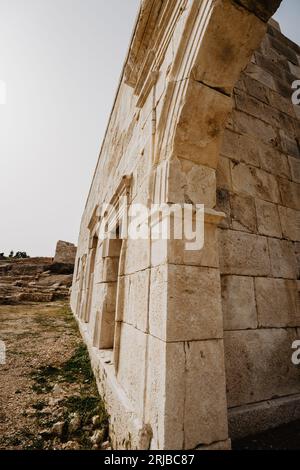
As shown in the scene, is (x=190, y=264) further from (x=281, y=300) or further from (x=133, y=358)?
(x=281, y=300)

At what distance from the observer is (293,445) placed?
1.58 m

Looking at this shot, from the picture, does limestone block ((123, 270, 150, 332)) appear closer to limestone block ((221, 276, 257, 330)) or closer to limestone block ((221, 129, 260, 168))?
limestone block ((221, 276, 257, 330))

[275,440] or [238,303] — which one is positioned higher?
[238,303]

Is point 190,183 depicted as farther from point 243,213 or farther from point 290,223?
point 290,223

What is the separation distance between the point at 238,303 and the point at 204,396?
877 mm

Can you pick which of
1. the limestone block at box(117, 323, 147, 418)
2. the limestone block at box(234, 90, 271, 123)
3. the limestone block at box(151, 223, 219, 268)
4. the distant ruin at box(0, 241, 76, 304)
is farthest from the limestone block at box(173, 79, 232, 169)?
the distant ruin at box(0, 241, 76, 304)

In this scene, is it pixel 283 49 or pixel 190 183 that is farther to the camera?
pixel 283 49

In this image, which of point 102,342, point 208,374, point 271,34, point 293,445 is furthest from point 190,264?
point 271,34

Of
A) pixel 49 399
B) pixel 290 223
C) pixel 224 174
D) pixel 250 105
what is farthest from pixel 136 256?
pixel 250 105

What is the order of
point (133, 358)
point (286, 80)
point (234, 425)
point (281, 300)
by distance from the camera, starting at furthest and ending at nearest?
point (286, 80), point (281, 300), point (133, 358), point (234, 425)

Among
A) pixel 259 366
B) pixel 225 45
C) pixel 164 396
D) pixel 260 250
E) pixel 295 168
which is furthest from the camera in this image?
pixel 295 168

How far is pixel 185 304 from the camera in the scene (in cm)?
142

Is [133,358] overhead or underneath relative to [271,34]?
underneath
